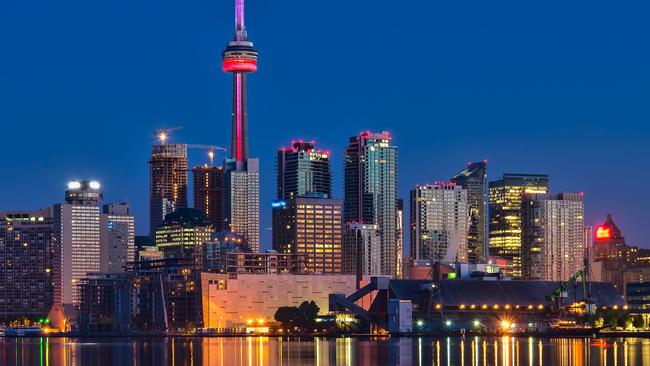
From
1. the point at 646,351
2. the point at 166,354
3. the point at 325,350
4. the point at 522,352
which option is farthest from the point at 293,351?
the point at 646,351

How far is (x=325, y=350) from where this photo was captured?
188m

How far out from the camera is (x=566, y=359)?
151m

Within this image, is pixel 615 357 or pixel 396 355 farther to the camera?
pixel 396 355

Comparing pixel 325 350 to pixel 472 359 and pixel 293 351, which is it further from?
pixel 472 359

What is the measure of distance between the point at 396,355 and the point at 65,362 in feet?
126

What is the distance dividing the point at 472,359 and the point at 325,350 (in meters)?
39.3

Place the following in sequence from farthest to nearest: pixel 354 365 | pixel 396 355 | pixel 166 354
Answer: pixel 166 354, pixel 396 355, pixel 354 365

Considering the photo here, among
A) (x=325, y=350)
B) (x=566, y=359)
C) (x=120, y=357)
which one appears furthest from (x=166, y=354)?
(x=566, y=359)

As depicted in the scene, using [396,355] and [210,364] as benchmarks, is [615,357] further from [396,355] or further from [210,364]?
[210,364]

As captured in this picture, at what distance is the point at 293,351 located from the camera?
185625mm

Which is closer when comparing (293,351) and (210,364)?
(210,364)


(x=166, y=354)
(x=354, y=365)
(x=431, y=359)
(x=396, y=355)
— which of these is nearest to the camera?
(x=354, y=365)

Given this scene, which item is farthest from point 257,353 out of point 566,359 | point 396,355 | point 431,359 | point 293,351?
point 566,359

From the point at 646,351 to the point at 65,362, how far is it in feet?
227
